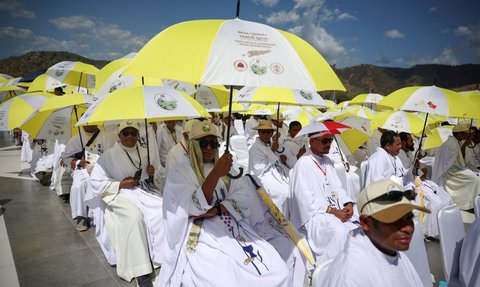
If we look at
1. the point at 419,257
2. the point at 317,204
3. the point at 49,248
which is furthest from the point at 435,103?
the point at 49,248

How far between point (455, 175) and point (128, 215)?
7.31m

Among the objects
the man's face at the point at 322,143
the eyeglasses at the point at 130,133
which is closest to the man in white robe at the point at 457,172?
the man's face at the point at 322,143

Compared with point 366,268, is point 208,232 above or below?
below

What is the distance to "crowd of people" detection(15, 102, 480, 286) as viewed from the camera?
180cm

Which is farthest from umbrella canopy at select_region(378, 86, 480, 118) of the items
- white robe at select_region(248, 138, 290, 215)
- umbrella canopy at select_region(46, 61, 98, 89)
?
umbrella canopy at select_region(46, 61, 98, 89)

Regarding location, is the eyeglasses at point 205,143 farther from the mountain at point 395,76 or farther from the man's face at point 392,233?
the mountain at point 395,76

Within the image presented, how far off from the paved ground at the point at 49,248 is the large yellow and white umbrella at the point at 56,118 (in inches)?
64.3

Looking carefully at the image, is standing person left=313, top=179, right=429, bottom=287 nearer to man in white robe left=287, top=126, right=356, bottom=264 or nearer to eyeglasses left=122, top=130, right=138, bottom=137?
man in white robe left=287, top=126, right=356, bottom=264

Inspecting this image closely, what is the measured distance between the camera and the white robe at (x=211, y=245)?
8.57ft

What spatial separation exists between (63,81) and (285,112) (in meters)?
6.35

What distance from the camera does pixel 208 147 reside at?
3.08m

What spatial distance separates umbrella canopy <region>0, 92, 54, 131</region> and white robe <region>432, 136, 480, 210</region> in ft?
27.8

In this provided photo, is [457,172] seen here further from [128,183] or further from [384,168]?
[128,183]

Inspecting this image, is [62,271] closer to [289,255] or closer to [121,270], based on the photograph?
[121,270]
